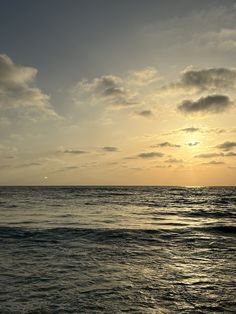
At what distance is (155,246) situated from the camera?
14.6m

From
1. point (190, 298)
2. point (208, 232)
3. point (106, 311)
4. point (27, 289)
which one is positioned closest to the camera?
point (106, 311)

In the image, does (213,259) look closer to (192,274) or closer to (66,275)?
(192,274)

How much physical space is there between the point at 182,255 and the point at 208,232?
25.5 ft

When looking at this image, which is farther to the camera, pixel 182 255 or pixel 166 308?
pixel 182 255

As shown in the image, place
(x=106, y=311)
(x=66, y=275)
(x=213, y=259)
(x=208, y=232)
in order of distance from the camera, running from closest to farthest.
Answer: (x=106, y=311)
(x=66, y=275)
(x=213, y=259)
(x=208, y=232)

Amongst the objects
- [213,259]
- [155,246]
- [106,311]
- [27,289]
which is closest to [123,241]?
[155,246]

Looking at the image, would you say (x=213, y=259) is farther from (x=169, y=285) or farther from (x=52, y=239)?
(x=52, y=239)

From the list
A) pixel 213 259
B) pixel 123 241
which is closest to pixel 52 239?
pixel 123 241

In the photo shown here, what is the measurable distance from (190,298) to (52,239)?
9.49 m

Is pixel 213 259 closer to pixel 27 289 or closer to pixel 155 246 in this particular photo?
pixel 155 246

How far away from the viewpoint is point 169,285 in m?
8.65

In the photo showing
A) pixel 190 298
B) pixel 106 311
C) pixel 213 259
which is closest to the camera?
pixel 106 311

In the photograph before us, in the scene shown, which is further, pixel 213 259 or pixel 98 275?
pixel 213 259

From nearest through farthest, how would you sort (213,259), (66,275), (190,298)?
(190,298)
(66,275)
(213,259)
